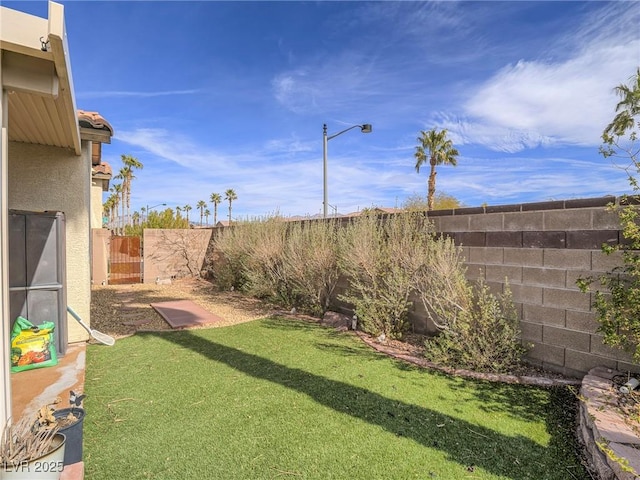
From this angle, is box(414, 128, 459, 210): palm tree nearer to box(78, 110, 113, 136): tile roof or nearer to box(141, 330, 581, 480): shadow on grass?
box(78, 110, 113, 136): tile roof

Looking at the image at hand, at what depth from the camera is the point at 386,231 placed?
688cm

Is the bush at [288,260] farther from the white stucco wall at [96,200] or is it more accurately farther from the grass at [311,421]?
the white stucco wall at [96,200]

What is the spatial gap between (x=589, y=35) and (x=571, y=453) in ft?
24.8

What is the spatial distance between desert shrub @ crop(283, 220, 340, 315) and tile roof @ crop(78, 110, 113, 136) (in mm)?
4575

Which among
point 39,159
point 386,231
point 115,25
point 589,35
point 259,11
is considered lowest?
point 386,231

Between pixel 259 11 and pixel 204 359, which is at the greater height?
pixel 259 11

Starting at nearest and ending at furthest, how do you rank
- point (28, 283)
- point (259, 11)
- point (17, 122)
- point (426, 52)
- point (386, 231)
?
point (17, 122)
point (28, 283)
point (386, 231)
point (259, 11)
point (426, 52)

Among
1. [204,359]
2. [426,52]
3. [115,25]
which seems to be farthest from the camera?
[426,52]

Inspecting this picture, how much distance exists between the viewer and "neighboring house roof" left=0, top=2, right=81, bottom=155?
272 cm

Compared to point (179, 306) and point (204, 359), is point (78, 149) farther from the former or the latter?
point (179, 306)

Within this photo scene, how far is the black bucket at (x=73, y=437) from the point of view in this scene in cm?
268

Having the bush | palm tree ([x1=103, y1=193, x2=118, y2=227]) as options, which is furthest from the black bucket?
palm tree ([x1=103, y1=193, x2=118, y2=227])

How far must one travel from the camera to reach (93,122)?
5770mm

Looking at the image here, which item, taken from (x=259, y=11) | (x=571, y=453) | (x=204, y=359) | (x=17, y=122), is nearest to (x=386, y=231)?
(x=204, y=359)
